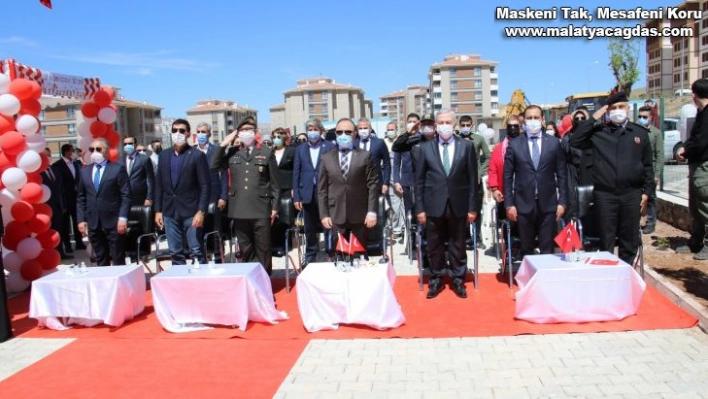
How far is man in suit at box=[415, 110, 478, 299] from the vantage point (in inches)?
241

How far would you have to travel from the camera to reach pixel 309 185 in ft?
24.6

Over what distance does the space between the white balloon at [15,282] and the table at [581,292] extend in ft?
19.7

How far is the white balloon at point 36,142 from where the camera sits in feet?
23.8

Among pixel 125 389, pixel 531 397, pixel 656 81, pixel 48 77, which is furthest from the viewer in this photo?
pixel 656 81

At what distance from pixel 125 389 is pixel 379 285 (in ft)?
7.19

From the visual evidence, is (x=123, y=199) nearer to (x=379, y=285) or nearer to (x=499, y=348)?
(x=379, y=285)

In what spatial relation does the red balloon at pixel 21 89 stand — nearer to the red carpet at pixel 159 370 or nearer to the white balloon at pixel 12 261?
the white balloon at pixel 12 261

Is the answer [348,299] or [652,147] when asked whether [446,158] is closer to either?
[348,299]

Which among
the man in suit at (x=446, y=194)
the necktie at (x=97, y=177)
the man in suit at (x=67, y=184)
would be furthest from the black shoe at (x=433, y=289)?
the man in suit at (x=67, y=184)

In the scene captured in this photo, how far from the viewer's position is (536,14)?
1077cm

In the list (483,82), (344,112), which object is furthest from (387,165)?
(344,112)

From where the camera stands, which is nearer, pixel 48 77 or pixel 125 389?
pixel 125 389

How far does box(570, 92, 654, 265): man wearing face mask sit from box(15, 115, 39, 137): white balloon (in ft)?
20.9

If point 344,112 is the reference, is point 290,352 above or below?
below
